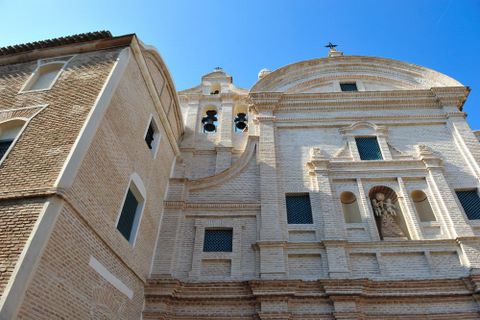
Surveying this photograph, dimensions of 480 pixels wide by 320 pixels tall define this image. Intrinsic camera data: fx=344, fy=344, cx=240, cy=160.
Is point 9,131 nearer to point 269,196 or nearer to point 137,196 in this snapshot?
point 137,196

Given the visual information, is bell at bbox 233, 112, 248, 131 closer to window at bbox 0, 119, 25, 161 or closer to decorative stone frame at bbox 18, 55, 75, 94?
decorative stone frame at bbox 18, 55, 75, 94

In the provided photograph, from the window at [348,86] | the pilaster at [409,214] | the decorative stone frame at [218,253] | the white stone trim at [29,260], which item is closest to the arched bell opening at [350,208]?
the pilaster at [409,214]

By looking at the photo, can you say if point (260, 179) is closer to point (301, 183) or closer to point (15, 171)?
point (301, 183)

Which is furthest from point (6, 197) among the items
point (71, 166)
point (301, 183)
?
point (301, 183)

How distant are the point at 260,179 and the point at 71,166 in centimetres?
633

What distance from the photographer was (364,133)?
41.8 ft

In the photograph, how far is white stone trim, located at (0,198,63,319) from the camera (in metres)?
4.80

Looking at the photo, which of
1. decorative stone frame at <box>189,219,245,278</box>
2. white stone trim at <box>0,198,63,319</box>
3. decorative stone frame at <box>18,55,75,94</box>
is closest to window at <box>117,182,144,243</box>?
decorative stone frame at <box>189,219,245,278</box>

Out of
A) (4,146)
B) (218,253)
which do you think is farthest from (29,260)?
(218,253)

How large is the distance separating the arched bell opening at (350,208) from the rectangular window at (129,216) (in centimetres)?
637

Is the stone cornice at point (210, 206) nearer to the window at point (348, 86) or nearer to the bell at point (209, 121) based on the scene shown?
the bell at point (209, 121)

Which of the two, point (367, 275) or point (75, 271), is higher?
point (367, 275)

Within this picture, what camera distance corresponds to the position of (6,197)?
6.05m

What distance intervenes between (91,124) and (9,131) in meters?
2.22
